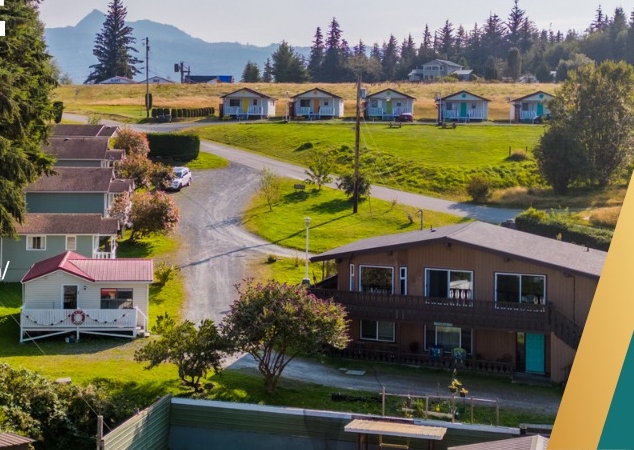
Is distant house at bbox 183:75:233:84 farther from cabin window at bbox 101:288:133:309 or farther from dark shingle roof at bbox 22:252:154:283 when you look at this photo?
cabin window at bbox 101:288:133:309

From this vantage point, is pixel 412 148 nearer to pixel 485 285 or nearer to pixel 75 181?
pixel 75 181

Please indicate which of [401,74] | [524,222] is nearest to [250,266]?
[524,222]

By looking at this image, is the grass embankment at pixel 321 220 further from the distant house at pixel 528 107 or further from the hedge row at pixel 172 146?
the distant house at pixel 528 107

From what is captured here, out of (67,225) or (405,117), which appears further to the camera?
(405,117)

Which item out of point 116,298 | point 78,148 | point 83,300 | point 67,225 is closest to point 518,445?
point 116,298

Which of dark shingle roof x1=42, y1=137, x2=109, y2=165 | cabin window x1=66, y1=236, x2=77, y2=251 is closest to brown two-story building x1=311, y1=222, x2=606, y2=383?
cabin window x1=66, y1=236, x2=77, y2=251

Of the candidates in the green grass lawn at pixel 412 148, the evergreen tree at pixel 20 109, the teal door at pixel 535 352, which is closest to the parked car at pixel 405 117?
the green grass lawn at pixel 412 148

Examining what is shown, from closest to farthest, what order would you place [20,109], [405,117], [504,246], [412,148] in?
[504,246]
[20,109]
[412,148]
[405,117]

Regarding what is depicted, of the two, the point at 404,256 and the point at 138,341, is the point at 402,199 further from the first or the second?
the point at 138,341
